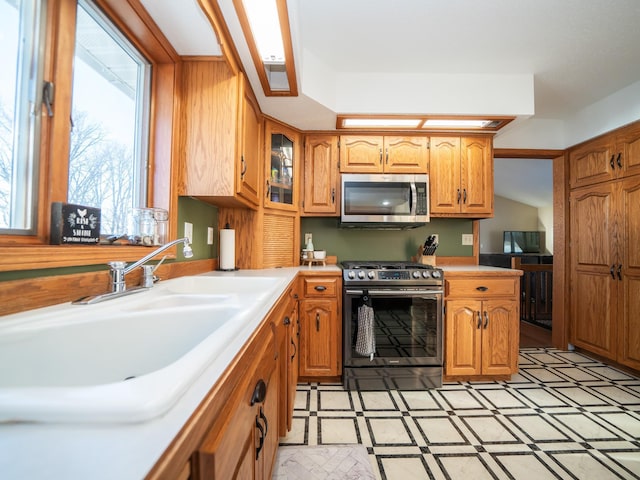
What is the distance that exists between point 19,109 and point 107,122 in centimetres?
37

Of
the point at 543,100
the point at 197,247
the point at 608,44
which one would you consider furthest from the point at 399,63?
the point at 197,247

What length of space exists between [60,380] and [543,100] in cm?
366

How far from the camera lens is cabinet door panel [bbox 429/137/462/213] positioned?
2.51m

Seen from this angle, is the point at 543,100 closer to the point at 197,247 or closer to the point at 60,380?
the point at 197,247

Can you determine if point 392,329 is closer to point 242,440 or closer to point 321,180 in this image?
point 321,180

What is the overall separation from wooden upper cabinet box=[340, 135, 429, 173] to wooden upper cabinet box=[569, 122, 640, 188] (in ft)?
5.20

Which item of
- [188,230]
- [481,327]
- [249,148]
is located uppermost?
[249,148]

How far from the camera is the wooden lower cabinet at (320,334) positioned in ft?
7.03

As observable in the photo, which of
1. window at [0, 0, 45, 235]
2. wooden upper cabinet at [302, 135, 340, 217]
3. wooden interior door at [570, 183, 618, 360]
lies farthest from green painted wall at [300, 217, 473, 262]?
window at [0, 0, 45, 235]

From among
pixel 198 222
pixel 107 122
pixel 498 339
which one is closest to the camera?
pixel 107 122

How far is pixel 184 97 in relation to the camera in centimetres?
159

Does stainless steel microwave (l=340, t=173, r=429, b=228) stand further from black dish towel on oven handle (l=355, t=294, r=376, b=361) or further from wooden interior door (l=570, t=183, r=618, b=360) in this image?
wooden interior door (l=570, t=183, r=618, b=360)

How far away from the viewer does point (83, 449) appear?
10.8 inches

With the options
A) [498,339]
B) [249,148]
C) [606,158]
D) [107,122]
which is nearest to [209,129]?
[249,148]
